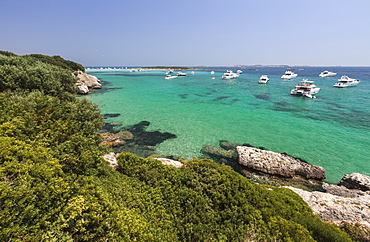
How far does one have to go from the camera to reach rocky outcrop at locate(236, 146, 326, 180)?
513 inches

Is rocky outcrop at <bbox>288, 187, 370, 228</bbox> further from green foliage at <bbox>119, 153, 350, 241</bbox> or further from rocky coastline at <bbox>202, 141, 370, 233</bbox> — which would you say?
green foliage at <bbox>119, 153, 350, 241</bbox>

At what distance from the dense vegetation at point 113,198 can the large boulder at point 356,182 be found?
796cm

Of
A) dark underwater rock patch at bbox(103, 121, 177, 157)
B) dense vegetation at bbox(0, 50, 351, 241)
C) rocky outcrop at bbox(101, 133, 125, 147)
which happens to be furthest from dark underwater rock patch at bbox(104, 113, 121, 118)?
dense vegetation at bbox(0, 50, 351, 241)

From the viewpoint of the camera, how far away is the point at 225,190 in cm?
734

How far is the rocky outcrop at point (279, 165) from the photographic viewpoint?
13023 millimetres

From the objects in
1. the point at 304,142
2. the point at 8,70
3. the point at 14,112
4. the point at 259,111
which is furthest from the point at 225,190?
the point at 259,111

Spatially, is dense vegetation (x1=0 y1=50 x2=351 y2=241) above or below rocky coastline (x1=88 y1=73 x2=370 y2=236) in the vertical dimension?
above

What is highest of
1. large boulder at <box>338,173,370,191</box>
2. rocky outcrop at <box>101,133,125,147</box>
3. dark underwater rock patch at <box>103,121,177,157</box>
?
rocky outcrop at <box>101,133,125,147</box>

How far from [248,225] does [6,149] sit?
375 inches

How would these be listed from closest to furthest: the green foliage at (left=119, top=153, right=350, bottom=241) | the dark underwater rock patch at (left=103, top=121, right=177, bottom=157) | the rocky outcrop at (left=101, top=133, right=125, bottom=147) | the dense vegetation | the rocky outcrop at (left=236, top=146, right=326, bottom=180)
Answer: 1. the dense vegetation
2. the green foliage at (left=119, top=153, right=350, bottom=241)
3. the rocky outcrop at (left=236, top=146, right=326, bottom=180)
4. the dark underwater rock patch at (left=103, top=121, right=177, bottom=157)
5. the rocky outcrop at (left=101, top=133, right=125, bottom=147)

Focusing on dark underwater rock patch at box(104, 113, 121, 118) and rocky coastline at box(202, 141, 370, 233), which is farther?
dark underwater rock patch at box(104, 113, 121, 118)

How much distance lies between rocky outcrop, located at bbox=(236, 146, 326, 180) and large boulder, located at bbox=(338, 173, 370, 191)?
1.25 meters

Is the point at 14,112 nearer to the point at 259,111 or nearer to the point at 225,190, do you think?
the point at 225,190

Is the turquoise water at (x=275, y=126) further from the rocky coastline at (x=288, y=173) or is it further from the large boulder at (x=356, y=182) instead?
the rocky coastline at (x=288, y=173)
